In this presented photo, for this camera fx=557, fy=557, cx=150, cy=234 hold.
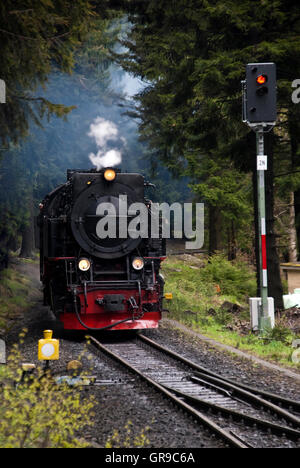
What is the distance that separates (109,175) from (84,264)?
196 centimetres

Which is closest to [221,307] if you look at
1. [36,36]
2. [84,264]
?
[84,264]

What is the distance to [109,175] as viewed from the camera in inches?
465

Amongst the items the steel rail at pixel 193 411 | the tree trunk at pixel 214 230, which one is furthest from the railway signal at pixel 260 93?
the tree trunk at pixel 214 230

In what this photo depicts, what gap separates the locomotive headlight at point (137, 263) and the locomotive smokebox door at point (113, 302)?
0.83m

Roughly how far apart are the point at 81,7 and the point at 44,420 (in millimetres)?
7359

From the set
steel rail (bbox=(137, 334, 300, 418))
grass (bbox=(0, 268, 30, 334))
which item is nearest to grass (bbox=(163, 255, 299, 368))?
steel rail (bbox=(137, 334, 300, 418))

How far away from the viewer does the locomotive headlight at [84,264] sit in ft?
37.7

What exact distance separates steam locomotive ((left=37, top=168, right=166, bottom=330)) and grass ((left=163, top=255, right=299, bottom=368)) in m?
1.91

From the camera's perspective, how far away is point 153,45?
16094mm

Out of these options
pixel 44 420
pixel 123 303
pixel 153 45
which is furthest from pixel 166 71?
pixel 44 420

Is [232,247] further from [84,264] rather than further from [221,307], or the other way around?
[84,264]

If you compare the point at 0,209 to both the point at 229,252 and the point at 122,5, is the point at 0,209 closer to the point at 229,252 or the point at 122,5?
the point at 122,5

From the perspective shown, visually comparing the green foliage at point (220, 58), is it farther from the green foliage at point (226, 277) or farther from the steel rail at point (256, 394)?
the steel rail at point (256, 394)

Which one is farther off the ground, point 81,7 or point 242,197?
point 81,7
